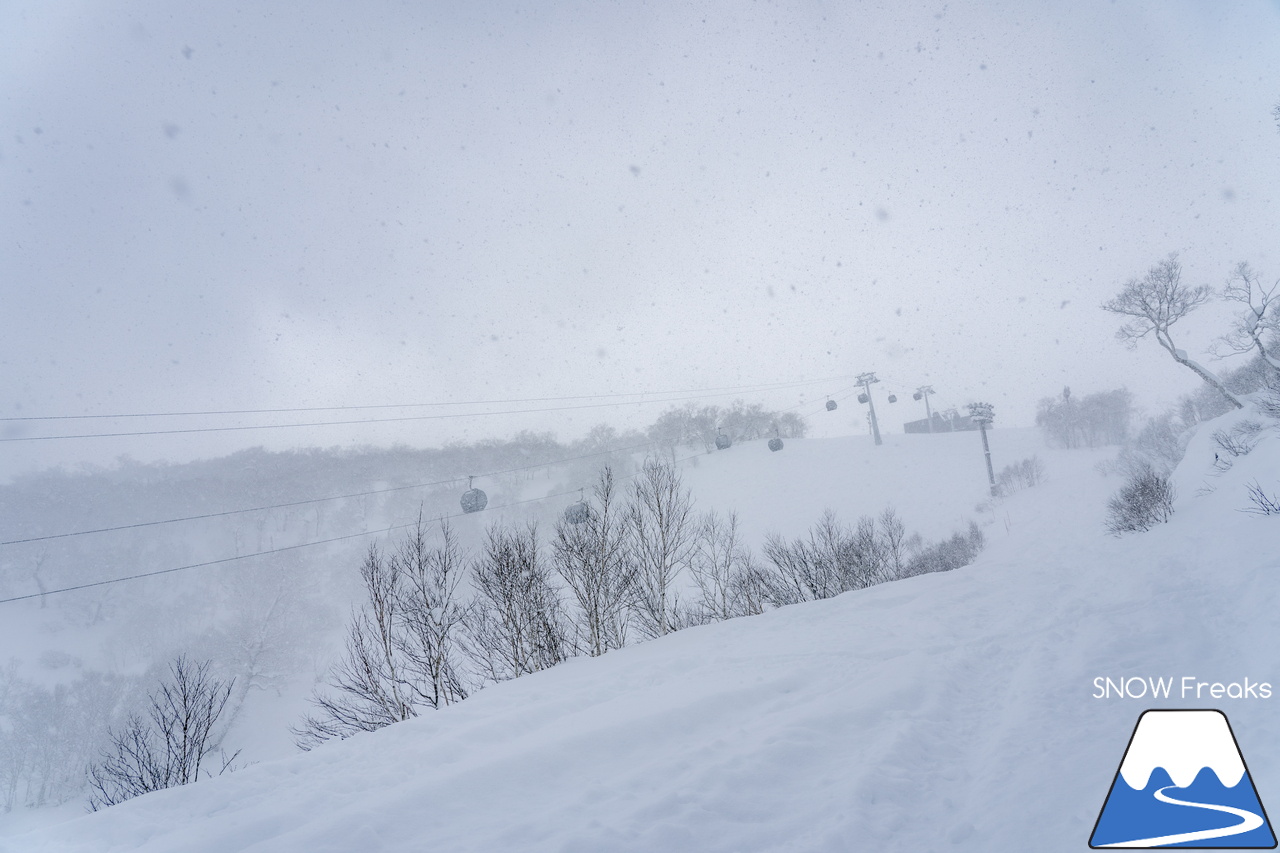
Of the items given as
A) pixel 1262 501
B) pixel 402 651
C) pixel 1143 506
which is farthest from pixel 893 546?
pixel 402 651

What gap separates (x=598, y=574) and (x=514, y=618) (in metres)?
3.17

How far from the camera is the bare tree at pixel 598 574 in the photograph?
16.1 metres

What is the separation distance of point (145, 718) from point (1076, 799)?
59.2 m

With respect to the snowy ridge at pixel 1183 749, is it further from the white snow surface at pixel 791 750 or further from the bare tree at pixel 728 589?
the bare tree at pixel 728 589

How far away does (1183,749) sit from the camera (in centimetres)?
316

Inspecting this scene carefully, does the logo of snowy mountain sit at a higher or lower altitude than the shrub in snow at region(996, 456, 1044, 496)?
higher

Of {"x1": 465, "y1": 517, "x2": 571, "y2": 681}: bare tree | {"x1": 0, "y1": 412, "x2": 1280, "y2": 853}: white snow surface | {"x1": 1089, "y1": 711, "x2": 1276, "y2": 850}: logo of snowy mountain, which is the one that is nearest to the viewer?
{"x1": 1089, "y1": 711, "x2": 1276, "y2": 850}: logo of snowy mountain

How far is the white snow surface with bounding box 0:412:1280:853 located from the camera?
322 centimetres

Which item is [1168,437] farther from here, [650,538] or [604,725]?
[604,725]

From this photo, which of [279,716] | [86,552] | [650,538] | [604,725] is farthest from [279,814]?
[86,552]

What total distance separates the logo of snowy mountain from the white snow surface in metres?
0.16

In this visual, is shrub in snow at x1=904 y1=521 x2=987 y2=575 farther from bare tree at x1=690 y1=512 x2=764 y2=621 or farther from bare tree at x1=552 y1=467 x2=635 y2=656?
bare tree at x1=552 y1=467 x2=635 y2=656

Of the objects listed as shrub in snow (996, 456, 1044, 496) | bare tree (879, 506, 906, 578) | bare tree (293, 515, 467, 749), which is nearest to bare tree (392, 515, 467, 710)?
bare tree (293, 515, 467, 749)

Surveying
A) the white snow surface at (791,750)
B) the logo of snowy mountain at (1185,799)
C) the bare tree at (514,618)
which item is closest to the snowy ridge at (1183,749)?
the logo of snowy mountain at (1185,799)
